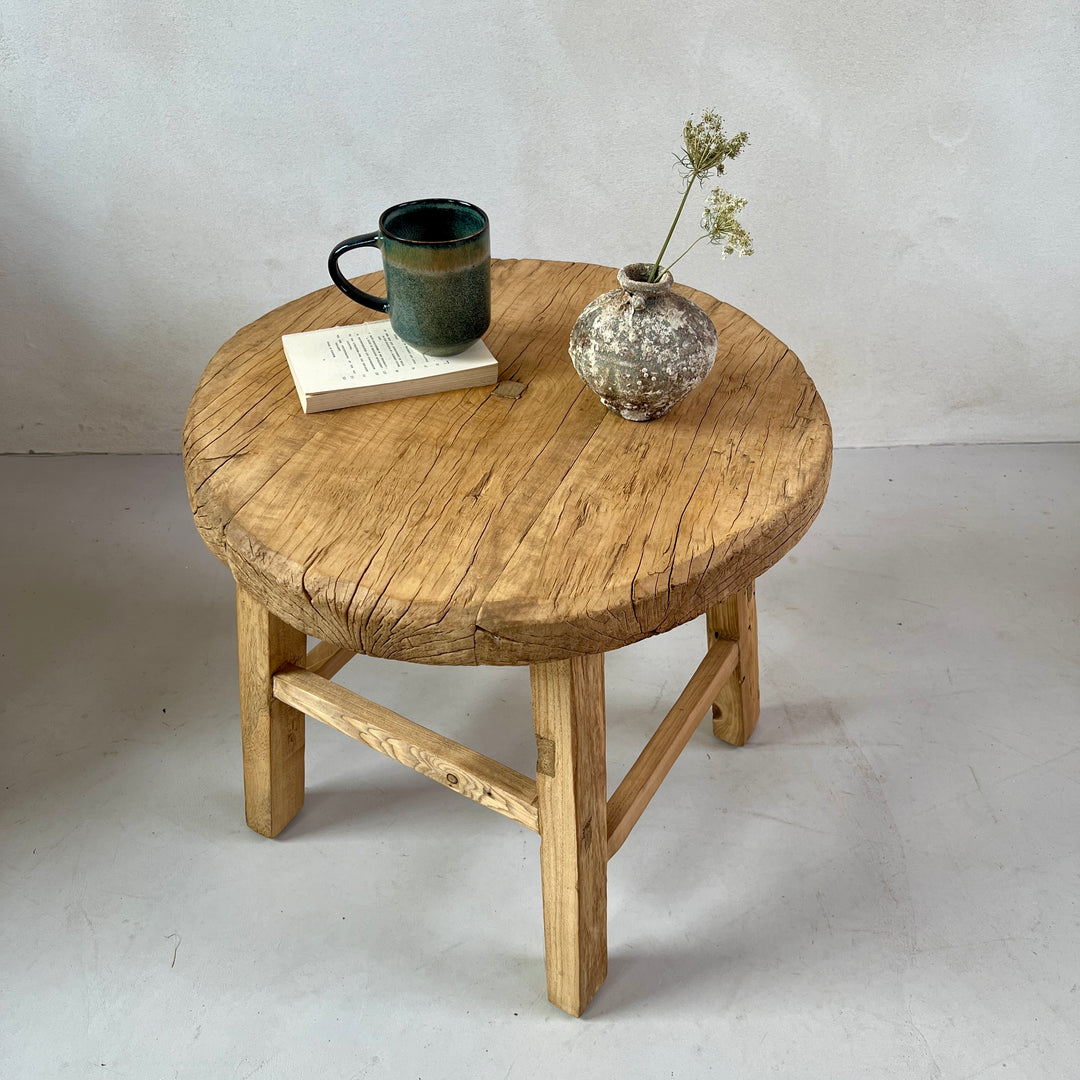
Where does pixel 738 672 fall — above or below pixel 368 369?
below

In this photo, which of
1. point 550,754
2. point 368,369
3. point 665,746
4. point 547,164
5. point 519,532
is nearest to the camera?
point 519,532

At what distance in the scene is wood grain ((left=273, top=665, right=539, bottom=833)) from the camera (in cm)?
117

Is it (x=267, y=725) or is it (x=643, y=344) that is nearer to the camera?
(x=643, y=344)

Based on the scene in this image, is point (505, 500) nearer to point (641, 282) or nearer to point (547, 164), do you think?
point (641, 282)

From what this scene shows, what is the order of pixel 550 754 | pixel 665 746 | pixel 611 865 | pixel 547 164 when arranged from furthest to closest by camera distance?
pixel 547 164
pixel 611 865
pixel 665 746
pixel 550 754

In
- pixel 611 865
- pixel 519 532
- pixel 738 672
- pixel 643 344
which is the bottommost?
pixel 611 865

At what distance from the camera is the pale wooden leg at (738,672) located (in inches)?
57.3

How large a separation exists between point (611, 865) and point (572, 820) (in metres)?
0.39

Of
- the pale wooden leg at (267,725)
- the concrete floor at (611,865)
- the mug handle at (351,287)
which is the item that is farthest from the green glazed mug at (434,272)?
the concrete floor at (611,865)

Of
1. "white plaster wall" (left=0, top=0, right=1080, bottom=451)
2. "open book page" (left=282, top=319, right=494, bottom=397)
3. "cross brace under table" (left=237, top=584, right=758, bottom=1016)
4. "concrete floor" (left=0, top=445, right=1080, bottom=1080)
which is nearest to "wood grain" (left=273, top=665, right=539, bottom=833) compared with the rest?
"cross brace under table" (left=237, top=584, right=758, bottom=1016)

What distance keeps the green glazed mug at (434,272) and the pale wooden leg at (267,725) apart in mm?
387

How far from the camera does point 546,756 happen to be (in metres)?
1.10

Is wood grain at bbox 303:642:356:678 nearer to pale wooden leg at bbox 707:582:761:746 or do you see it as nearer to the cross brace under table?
the cross brace under table

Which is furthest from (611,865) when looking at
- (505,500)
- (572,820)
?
(505,500)
